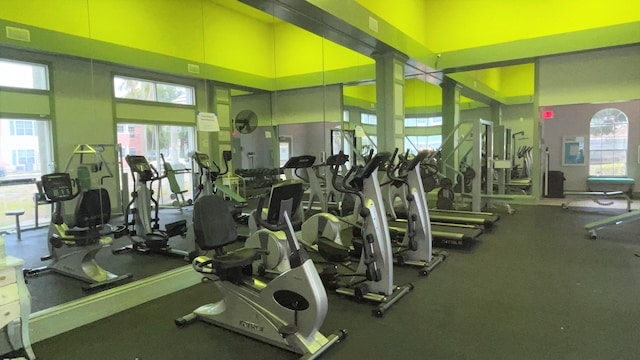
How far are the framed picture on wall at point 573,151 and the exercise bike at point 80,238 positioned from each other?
1177 centimetres

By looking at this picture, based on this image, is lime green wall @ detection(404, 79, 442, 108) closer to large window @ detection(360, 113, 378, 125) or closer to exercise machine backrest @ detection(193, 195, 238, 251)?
large window @ detection(360, 113, 378, 125)

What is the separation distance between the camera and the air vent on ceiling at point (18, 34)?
303cm

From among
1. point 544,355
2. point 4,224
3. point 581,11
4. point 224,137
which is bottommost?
point 544,355

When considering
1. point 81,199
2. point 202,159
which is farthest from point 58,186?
point 202,159

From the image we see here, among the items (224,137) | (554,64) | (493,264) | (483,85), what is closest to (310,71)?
(224,137)

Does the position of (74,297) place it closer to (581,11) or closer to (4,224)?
(4,224)

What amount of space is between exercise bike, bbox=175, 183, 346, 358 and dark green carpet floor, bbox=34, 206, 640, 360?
103 millimetres

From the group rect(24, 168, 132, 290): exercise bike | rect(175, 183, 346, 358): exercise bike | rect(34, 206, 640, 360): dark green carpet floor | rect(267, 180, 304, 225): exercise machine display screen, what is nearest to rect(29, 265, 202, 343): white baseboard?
rect(34, 206, 640, 360): dark green carpet floor

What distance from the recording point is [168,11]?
15.9 ft

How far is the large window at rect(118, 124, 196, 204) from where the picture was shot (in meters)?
4.61

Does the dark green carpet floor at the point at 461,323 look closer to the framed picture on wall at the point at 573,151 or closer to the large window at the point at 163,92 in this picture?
the large window at the point at 163,92

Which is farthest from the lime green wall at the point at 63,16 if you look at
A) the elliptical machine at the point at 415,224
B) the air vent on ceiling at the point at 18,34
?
the elliptical machine at the point at 415,224

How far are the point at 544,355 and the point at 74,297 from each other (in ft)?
12.6

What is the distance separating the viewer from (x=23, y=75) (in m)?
3.28
